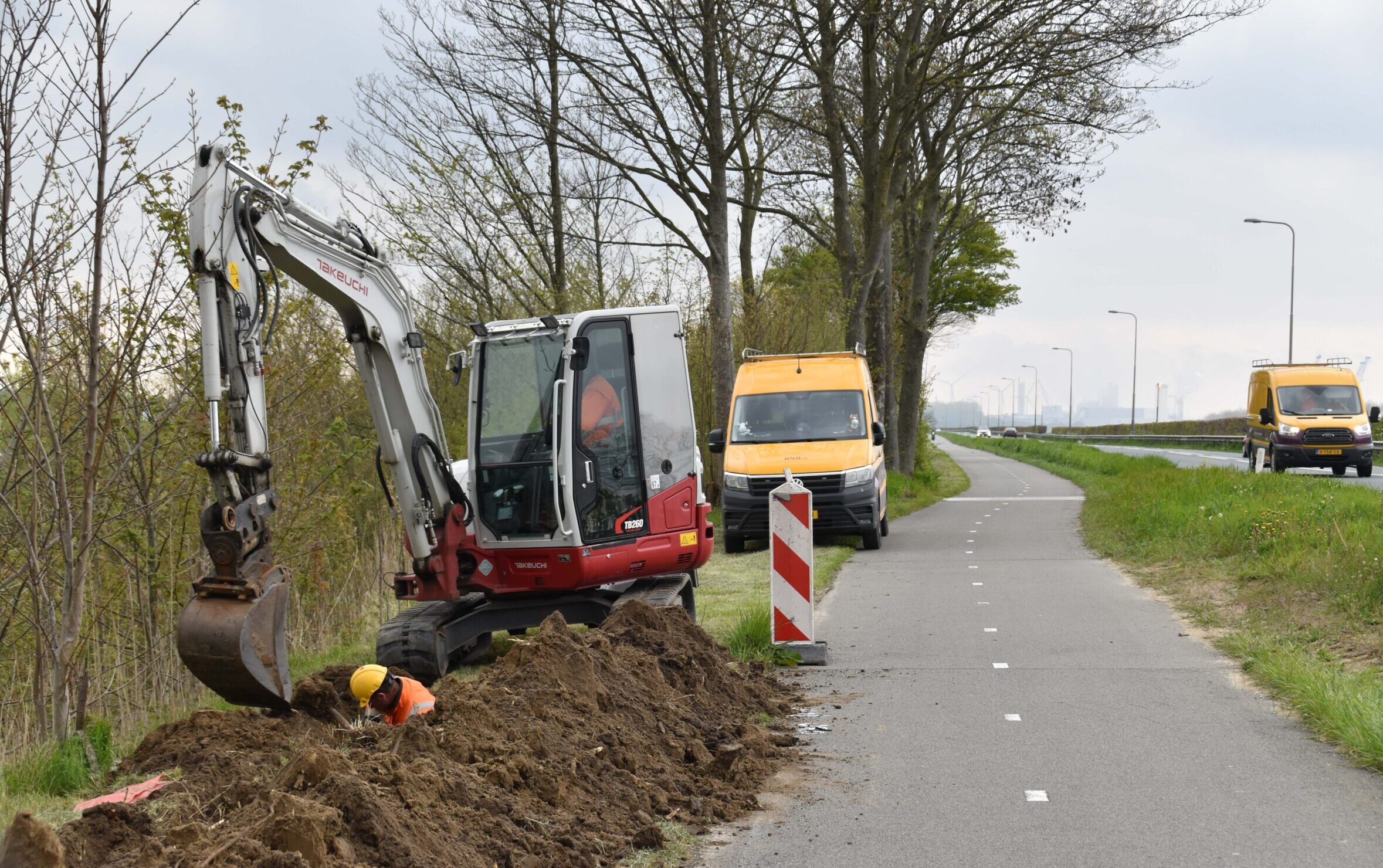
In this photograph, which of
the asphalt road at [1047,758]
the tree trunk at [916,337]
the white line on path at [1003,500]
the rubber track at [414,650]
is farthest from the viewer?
the tree trunk at [916,337]

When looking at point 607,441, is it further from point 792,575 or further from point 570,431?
point 792,575

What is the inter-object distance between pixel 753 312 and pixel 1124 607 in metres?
14.8

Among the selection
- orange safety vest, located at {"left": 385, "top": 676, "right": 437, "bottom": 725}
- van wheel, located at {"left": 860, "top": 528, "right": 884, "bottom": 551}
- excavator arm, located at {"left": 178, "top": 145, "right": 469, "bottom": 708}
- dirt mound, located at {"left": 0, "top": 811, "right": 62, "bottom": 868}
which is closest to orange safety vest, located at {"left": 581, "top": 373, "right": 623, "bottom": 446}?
excavator arm, located at {"left": 178, "top": 145, "right": 469, "bottom": 708}

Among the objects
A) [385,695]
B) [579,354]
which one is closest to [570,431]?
[579,354]

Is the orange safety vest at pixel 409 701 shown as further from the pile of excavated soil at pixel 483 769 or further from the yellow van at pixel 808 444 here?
the yellow van at pixel 808 444

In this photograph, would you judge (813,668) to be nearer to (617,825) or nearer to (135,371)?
(617,825)

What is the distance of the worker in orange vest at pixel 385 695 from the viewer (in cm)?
680

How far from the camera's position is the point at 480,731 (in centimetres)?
580

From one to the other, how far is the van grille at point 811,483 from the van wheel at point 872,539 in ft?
2.87

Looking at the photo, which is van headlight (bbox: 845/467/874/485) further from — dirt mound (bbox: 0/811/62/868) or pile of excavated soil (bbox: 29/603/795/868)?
dirt mound (bbox: 0/811/62/868)

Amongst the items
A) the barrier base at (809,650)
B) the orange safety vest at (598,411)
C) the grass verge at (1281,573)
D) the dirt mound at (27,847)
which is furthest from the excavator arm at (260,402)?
the grass verge at (1281,573)

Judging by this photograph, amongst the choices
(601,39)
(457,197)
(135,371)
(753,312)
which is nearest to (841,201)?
(753,312)

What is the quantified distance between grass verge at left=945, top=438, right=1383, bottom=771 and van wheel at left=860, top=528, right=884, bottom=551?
3.06m

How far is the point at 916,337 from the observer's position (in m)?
32.8
